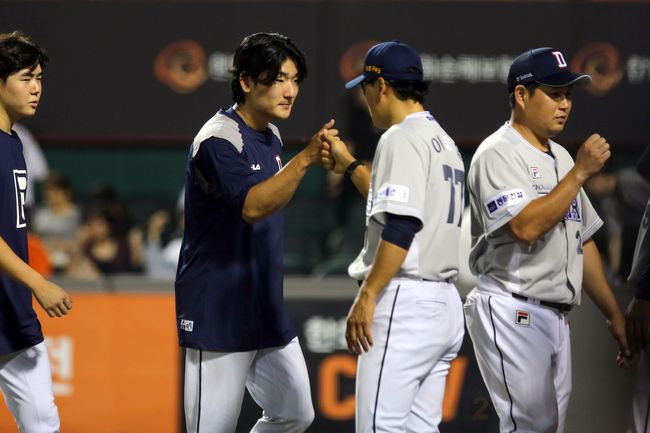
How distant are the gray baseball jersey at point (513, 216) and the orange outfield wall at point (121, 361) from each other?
234cm

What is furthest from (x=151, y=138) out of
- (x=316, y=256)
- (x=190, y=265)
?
(x=190, y=265)

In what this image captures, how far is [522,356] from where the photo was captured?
4.05 metres

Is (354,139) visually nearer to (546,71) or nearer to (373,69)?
(546,71)

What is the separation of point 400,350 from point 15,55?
171 centimetres

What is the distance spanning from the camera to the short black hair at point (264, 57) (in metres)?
3.99

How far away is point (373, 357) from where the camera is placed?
377cm

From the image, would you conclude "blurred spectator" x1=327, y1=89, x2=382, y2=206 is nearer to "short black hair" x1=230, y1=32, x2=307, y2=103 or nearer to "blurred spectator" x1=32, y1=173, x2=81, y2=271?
"blurred spectator" x1=32, y1=173, x2=81, y2=271

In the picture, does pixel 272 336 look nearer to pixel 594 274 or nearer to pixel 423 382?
pixel 423 382

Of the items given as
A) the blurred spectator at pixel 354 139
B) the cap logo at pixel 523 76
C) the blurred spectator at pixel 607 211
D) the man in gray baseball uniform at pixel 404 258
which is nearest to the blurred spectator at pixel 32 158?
the blurred spectator at pixel 354 139

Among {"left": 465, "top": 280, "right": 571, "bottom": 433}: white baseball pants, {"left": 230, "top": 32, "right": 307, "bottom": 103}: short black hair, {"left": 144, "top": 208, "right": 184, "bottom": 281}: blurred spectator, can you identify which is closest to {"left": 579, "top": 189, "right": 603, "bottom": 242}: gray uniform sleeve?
{"left": 465, "top": 280, "right": 571, "bottom": 433}: white baseball pants

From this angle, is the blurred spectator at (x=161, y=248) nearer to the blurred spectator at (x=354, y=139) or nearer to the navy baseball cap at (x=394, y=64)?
the blurred spectator at (x=354, y=139)

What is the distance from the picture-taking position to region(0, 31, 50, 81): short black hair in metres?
3.97

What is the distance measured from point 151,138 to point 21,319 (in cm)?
552

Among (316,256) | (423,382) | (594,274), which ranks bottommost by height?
(316,256)
